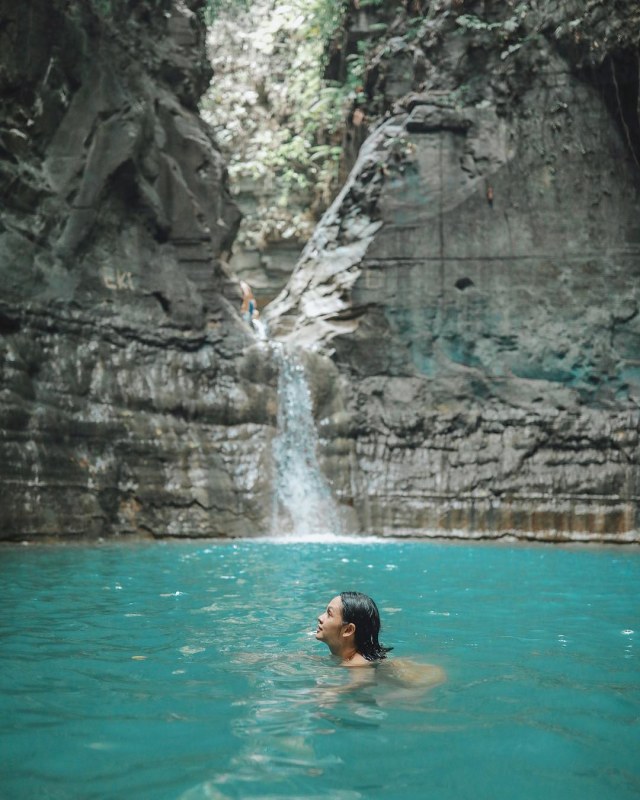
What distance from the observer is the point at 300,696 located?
12.5ft

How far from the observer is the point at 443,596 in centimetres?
724

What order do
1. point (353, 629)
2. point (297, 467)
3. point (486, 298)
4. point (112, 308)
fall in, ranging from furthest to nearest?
point (486, 298) → point (297, 467) → point (112, 308) → point (353, 629)

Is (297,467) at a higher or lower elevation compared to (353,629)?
higher

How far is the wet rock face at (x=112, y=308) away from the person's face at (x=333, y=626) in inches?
340

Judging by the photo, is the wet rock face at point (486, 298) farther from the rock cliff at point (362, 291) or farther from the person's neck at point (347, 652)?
the person's neck at point (347, 652)

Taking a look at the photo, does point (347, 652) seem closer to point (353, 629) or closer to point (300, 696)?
point (353, 629)

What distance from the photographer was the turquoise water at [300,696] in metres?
2.79

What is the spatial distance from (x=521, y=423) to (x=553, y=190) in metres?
5.17

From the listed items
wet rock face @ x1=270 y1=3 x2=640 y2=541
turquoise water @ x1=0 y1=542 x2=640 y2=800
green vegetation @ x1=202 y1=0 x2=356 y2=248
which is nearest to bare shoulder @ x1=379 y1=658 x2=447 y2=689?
turquoise water @ x1=0 y1=542 x2=640 y2=800

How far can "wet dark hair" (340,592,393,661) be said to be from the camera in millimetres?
4383

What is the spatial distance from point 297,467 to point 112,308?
4485 millimetres

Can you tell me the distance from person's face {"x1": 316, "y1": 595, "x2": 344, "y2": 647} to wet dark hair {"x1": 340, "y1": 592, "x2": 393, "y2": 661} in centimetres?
3

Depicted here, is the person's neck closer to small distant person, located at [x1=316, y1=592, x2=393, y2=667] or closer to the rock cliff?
small distant person, located at [x1=316, y1=592, x2=393, y2=667]

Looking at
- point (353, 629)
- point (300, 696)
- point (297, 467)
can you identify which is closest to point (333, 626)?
point (353, 629)
